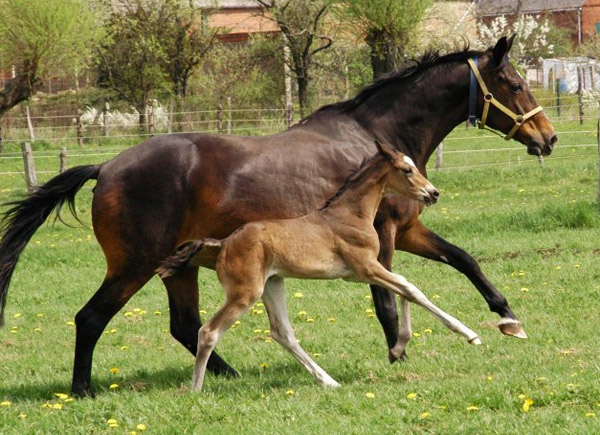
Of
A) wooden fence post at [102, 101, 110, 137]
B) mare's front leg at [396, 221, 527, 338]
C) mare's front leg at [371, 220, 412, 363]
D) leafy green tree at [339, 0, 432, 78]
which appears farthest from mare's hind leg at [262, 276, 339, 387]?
wooden fence post at [102, 101, 110, 137]

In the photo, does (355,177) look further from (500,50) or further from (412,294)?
(500,50)

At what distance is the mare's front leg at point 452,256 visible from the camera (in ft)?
25.4

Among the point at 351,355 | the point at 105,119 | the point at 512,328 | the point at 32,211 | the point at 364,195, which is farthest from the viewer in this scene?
the point at 105,119

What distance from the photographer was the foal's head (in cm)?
704

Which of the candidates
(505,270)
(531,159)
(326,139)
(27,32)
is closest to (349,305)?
(505,270)

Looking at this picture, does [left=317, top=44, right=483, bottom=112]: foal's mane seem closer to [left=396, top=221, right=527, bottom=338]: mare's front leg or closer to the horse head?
the horse head

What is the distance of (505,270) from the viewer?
11.2 m

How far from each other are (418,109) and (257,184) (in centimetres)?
146

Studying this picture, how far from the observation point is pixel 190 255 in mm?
6918

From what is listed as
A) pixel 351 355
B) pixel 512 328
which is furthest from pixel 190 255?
pixel 512 328

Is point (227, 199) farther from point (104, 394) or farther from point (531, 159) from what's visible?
point (531, 159)

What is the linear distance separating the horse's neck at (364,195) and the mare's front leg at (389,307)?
0.50 metres

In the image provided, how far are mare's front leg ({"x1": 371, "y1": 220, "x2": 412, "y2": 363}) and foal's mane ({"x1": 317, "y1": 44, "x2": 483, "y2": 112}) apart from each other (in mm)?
983

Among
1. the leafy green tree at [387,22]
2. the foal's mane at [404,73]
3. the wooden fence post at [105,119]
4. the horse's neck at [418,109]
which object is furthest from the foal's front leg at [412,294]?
the wooden fence post at [105,119]
